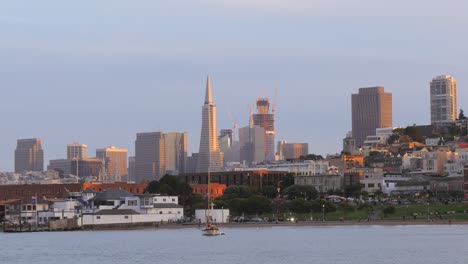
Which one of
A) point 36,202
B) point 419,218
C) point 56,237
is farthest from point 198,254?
point 36,202

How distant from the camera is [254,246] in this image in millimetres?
119688

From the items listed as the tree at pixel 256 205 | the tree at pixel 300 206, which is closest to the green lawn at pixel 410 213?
the tree at pixel 300 206

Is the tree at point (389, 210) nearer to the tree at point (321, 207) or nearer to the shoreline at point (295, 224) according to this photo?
the shoreline at point (295, 224)

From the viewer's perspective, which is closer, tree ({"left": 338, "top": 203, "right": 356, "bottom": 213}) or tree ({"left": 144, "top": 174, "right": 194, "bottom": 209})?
tree ({"left": 338, "top": 203, "right": 356, "bottom": 213})

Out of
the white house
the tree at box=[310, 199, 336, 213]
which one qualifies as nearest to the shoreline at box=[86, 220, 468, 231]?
the white house

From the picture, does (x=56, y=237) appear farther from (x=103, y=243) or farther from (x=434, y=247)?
(x=434, y=247)

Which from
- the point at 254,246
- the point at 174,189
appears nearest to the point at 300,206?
the point at 174,189

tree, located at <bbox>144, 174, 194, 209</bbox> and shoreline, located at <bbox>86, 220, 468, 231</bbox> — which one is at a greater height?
tree, located at <bbox>144, 174, 194, 209</bbox>

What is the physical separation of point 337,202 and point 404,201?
1046 centimetres

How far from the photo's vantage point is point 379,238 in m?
128

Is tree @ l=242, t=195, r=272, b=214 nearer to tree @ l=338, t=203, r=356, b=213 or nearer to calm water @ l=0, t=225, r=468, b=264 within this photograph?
tree @ l=338, t=203, r=356, b=213

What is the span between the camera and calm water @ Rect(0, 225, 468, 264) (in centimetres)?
10325

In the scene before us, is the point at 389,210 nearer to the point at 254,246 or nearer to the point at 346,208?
the point at 346,208

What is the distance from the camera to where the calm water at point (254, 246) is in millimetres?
103250
